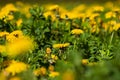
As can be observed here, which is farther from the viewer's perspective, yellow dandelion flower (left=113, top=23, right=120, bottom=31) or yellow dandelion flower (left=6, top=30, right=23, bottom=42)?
yellow dandelion flower (left=113, top=23, right=120, bottom=31)

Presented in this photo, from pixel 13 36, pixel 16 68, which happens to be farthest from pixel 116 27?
pixel 16 68

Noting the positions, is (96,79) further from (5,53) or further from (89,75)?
(5,53)

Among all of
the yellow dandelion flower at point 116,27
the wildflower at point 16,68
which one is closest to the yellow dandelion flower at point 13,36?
the wildflower at point 16,68

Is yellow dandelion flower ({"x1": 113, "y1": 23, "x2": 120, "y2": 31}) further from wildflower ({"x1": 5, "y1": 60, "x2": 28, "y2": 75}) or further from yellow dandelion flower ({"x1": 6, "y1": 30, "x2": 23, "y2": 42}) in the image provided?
wildflower ({"x1": 5, "y1": 60, "x2": 28, "y2": 75})

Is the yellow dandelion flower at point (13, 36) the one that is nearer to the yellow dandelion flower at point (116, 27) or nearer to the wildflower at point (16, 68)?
the wildflower at point (16, 68)

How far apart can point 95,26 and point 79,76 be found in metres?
2.70

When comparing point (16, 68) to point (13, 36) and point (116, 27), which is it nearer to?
point (13, 36)

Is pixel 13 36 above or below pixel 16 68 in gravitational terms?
above

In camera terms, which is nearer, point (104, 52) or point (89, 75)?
point (89, 75)

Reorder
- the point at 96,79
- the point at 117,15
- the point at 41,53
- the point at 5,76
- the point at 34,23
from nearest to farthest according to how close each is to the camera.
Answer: the point at 96,79 < the point at 5,76 < the point at 41,53 < the point at 34,23 < the point at 117,15

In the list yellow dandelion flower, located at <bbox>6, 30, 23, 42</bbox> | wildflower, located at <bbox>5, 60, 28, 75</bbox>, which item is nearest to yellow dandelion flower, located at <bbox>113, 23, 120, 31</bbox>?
yellow dandelion flower, located at <bbox>6, 30, 23, 42</bbox>

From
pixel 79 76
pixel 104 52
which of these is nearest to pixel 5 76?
pixel 79 76

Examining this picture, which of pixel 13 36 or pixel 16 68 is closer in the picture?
pixel 16 68

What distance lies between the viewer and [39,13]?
5660 mm
